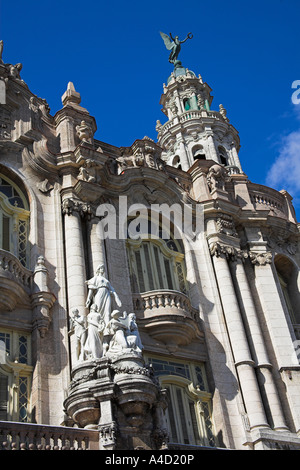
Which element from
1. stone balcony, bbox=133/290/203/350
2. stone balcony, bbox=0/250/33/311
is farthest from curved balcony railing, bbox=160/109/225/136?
stone balcony, bbox=0/250/33/311

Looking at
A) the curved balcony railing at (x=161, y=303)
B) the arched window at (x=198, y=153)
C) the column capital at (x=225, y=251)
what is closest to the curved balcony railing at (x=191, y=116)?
the arched window at (x=198, y=153)

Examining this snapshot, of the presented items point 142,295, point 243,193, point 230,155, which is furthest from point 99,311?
point 230,155

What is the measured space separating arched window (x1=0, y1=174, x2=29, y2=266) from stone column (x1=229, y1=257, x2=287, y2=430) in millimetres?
8087

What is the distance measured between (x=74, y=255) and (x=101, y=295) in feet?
9.09

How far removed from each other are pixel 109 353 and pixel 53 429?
2.77 m

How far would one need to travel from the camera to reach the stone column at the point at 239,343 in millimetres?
19750

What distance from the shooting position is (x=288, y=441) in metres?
18.0

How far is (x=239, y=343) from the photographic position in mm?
21172

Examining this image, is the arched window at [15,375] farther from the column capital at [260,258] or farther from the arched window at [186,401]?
the column capital at [260,258]

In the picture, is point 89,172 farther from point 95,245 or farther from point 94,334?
point 94,334

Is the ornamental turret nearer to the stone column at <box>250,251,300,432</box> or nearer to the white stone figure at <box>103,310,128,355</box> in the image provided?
the stone column at <box>250,251,300,432</box>

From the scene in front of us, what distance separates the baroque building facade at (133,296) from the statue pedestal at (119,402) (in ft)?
0.11

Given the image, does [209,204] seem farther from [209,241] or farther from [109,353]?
[109,353]

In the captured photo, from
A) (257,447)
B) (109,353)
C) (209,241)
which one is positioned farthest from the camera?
(209,241)
